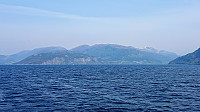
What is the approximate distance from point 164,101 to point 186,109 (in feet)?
24.9

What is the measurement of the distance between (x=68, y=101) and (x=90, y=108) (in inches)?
333

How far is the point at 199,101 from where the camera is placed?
162ft

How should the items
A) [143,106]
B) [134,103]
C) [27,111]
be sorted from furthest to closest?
[134,103] < [143,106] < [27,111]

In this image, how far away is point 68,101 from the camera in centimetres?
4975

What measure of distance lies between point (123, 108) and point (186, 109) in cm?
1135

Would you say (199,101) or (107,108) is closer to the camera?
(107,108)

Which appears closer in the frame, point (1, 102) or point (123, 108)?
point (123, 108)

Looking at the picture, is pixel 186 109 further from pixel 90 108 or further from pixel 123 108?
pixel 90 108

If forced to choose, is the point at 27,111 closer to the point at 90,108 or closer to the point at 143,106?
the point at 90,108

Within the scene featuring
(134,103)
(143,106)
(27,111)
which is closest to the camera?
(27,111)

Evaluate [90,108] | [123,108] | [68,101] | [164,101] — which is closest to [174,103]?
[164,101]

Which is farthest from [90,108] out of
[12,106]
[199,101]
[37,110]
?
[199,101]

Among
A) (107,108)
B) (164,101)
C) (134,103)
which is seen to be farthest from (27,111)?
(164,101)

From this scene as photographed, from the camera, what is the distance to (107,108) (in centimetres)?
4278
